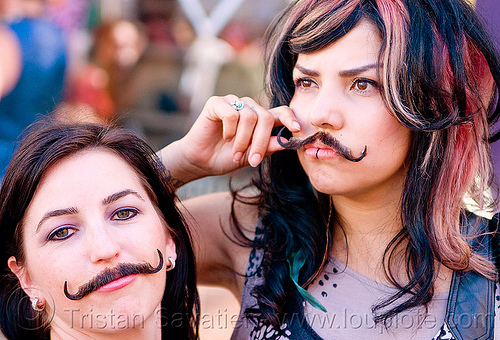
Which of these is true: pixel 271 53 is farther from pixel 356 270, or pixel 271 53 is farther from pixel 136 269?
pixel 136 269

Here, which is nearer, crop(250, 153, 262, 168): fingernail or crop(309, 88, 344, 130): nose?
crop(309, 88, 344, 130): nose

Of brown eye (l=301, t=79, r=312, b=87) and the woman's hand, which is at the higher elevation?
brown eye (l=301, t=79, r=312, b=87)

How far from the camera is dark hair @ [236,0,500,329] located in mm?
1709

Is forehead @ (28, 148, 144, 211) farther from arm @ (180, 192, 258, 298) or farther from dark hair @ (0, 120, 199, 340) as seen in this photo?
arm @ (180, 192, 258, 298)

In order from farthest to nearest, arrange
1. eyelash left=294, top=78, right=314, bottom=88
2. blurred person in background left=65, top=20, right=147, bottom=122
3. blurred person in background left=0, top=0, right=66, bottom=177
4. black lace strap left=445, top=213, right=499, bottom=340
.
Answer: blurred person in background left=65, top=20, right=147, bottom=122 < blurred person in background left=0, top=0, right=66, bottom=177 < eyelash left=294, top=78, right=314, bottom=88 < black lace strap left=445, top=213, right=499, bottom=340

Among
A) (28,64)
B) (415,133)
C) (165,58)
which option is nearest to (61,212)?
(415,133)

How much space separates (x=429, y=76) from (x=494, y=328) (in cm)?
77

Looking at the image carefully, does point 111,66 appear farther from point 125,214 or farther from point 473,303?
point 473,303

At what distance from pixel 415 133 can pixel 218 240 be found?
0.80m

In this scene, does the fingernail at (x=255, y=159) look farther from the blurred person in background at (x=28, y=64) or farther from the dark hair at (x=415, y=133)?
the blurred person in background at (x=28, y=64)

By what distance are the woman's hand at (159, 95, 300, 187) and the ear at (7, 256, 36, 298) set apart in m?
0.67

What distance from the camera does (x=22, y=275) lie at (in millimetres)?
1625

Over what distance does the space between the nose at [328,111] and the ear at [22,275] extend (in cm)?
93

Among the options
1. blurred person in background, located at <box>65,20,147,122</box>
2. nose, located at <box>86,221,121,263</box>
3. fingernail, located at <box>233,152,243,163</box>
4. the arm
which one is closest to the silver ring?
fingernail, located at <box>233,152,243,163</box>
